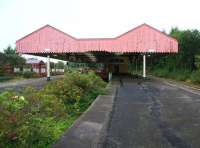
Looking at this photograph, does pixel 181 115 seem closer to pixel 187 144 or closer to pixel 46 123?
pixel 187 144

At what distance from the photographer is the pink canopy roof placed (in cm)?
3391

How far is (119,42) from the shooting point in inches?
1347

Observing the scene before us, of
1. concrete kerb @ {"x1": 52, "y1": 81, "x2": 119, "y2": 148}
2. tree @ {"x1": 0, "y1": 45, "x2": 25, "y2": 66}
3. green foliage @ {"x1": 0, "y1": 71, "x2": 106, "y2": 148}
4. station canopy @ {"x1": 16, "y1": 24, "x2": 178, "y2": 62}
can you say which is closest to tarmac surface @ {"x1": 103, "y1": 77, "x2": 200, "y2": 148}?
concrete kerb @ {"x1": 52, "y1": 81, "x2": 119, "y2": 148}

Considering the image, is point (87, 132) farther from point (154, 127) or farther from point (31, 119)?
point (154, 127)

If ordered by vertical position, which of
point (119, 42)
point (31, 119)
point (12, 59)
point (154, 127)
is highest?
point (119, 42)

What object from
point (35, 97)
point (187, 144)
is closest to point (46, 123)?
point (35, 97)

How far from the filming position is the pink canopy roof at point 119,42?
33906 millimetres

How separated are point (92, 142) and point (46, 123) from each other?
1.06 m

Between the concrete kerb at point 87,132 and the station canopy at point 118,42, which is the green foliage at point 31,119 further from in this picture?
the station canopy at point 118,42

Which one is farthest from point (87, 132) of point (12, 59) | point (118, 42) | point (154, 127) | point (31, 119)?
point (12, 59)

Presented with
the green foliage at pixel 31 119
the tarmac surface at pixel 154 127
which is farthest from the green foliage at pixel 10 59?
the green foliage at pixel 31 119

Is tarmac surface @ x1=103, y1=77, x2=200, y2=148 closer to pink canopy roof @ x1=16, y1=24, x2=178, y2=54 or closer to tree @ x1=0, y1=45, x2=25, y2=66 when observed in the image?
pink canopy roof @ x1=16, y1=24, x2=178, y2=54

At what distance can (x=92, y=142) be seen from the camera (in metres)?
6.65

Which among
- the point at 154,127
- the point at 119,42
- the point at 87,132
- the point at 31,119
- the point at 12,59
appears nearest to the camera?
the point at 31,119
